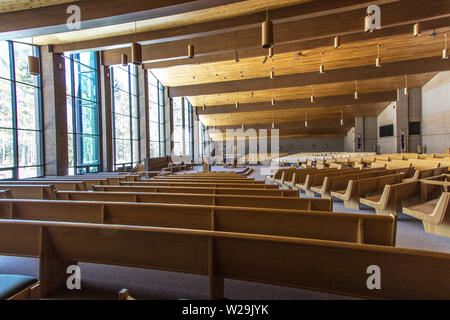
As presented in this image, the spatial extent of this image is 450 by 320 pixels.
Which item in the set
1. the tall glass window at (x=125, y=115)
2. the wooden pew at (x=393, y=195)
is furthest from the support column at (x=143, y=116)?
the wooden pew at (x=393, y=195)

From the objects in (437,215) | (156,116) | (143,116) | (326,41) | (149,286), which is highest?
(326,41)

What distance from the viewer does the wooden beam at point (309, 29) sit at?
5.41 meters

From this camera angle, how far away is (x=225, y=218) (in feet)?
5.96

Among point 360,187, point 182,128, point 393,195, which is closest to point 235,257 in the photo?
point 393,195

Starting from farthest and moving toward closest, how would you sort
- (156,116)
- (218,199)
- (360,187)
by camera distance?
1. (156,116)
2. (360,187)
3. (218,199)

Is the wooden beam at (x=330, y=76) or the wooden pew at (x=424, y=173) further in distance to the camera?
the wooden beam at (x=330, y=76)

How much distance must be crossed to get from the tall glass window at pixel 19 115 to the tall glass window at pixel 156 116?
5.94m

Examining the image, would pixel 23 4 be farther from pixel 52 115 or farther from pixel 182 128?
pixel 182 128

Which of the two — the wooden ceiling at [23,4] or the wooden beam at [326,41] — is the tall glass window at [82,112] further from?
the wooden ceiling at [23,4]

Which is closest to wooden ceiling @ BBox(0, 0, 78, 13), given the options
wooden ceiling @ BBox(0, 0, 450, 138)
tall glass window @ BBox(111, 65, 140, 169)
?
wooden ceiling @ BBox(0, 0, 450, 138)

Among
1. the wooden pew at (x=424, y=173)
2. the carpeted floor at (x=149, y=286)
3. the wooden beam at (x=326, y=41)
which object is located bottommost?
the carpeted floor at (x=149, y=286)

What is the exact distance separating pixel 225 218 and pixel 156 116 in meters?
12.7

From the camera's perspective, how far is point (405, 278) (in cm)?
101

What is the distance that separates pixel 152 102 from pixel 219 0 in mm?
9715
